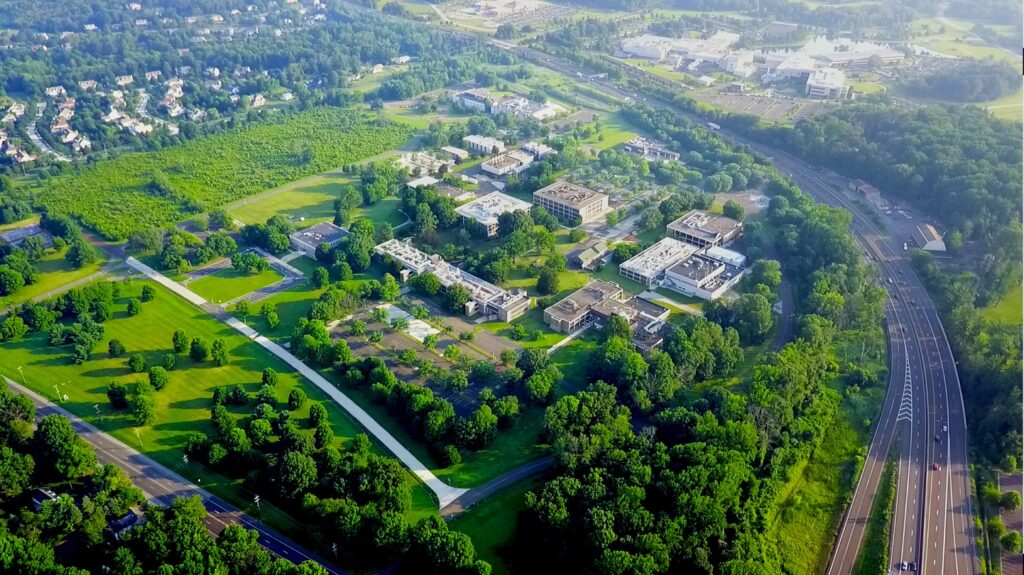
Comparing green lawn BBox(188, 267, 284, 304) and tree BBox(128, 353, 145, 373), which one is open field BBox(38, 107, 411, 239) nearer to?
green lawn BBox(188, 267, 284, 304)

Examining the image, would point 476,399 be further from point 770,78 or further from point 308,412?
point 770,78

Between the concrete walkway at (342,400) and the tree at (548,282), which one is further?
the tree at (548,282)

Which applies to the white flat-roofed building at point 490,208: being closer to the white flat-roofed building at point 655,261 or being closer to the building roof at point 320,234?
the building roof at point 320,234

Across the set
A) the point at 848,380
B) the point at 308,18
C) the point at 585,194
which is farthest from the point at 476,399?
the point at 308,18

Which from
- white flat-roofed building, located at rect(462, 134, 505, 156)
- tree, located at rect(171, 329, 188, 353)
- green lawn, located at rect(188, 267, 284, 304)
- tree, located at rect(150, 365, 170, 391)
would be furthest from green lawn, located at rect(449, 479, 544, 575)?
white flat-roofed building, located at rect(462, 134, 505, 156)

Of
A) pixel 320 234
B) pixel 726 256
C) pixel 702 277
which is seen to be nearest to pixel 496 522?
pixel 702 277

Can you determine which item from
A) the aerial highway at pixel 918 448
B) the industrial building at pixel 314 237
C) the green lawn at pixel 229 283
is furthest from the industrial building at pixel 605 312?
the green lawn at pixel 229 283
